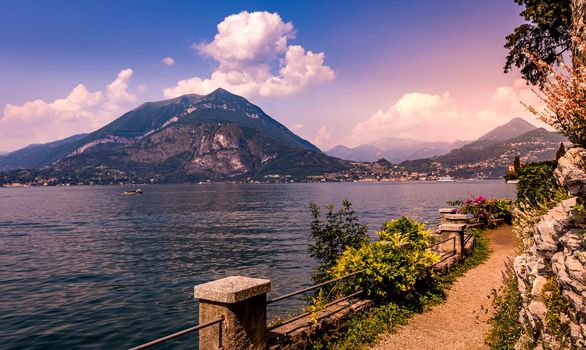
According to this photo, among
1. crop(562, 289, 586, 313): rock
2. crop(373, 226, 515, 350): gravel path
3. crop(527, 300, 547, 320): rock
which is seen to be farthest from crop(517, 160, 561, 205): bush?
crop(562, 289, 586, 313): rock

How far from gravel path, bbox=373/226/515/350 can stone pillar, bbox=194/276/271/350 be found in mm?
3513

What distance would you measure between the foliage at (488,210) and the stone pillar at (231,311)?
79.0 feet

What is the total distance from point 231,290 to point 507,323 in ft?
22.4

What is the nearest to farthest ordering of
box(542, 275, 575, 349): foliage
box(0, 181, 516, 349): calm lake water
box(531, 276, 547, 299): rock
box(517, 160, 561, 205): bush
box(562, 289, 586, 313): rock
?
box(562, 289, 586, 313): rock < box(542, 275, 575, 349): foliage < box(531, 276, 547, 299): rock < box(0, 181, 516, 349): calm lake water < box(517, 160, 561, 205): bush

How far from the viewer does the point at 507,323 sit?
354 inches

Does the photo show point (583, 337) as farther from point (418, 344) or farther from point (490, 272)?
point (490, 272)

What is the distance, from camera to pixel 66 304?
788 inches

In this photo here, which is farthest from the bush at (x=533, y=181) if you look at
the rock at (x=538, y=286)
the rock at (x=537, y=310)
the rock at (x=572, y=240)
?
the rock at (x=572, y=240)

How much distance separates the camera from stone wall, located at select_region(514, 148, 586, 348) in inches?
Answer: 220

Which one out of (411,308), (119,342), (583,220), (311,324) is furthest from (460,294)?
(119,342)

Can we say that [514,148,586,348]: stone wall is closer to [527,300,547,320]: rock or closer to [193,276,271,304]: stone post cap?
[527,300,547,320]: rock

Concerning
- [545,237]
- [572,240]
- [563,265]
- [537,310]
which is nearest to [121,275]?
[537,310]

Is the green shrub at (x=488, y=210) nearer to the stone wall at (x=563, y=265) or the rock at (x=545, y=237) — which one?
the stone wall at (x=563, y=265)

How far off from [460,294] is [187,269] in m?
20.8
